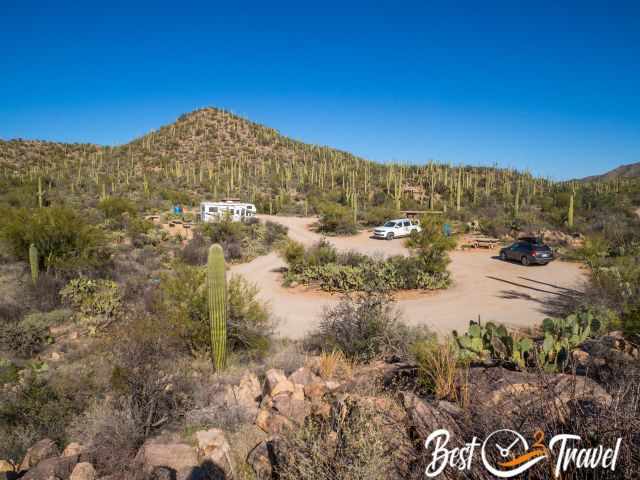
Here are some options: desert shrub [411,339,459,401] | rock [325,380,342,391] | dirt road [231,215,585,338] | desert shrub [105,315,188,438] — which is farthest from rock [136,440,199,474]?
dirt road [231,215,585,338]

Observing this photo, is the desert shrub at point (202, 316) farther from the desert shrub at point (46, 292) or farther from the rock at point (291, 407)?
the desert shrub at point (46, 292)

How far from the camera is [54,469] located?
142 inches

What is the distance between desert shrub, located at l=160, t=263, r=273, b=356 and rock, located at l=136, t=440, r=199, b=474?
3518mm

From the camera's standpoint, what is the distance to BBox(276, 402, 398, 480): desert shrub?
2.75 m

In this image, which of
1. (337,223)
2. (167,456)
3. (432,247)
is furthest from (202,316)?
(337,223)

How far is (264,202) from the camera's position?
151 ft

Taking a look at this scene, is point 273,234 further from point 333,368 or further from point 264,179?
point 264,179

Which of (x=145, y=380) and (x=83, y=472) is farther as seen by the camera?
(x=145, y=380)

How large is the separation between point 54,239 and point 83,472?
461 inches

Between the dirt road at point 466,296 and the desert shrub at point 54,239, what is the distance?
6.41m

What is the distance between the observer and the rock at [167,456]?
3625mm

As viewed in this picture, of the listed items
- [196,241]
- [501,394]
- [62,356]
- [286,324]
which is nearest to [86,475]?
[501,394]

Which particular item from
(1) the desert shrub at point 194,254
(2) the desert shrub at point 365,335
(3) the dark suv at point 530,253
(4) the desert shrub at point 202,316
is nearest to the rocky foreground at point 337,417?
(2) the desert shrub at point 365,335

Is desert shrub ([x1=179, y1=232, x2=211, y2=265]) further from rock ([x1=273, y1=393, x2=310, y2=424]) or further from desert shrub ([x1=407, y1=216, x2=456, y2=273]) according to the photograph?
rock ([x1=273, y1=393, x2=310, y2=424])
